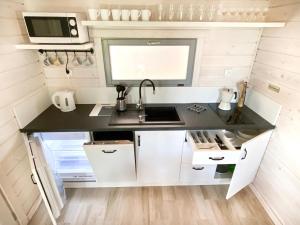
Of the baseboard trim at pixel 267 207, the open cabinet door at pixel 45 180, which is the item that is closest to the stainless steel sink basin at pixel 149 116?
Answer: the open cabinet door at pixel 45 180

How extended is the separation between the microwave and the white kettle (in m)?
0.48

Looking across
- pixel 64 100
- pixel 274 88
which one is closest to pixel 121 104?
pixel 64 100

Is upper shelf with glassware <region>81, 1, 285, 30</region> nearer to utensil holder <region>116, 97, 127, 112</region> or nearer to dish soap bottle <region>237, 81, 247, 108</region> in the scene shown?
dish soap bottle <region>237, 81, 247, 108</region>

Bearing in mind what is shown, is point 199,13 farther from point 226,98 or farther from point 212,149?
point 212,149

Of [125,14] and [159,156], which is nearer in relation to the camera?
[125,14]

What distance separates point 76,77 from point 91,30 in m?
0.50

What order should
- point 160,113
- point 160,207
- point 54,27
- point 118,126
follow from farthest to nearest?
point 160,113 < point 160,207 < point 118,126 < point 54,27

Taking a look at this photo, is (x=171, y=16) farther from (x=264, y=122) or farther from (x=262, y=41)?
(x=264, y=122)

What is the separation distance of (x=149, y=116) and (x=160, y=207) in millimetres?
919

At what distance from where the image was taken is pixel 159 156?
1.68 metres

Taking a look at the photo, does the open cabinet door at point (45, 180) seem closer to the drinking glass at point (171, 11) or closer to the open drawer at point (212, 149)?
the open drawer at point (212, 149)

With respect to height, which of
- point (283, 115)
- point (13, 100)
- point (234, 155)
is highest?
point (13, 100)

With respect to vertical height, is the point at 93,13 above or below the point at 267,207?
above

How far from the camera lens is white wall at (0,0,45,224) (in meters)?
1.29
